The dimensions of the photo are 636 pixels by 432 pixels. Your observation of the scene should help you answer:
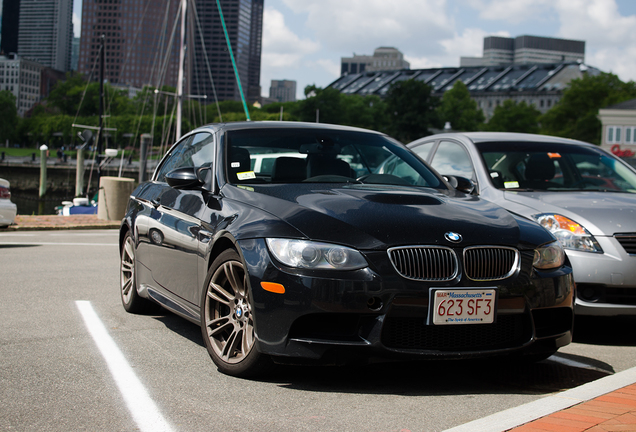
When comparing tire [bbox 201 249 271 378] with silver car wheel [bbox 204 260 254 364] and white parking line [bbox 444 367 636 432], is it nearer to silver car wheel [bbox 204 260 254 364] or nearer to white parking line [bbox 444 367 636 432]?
silver car wheel [bbox 204 260 254 364]

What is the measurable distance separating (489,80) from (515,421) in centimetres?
14725

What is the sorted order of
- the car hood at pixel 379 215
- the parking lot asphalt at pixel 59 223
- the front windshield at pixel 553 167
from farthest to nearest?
the parking lot asphalt at pixel 59 223, the front windshield at pixel 553 167, the car hood at pixel 379 215

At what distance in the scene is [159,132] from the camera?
114 metres

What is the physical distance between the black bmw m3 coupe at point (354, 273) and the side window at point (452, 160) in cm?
263

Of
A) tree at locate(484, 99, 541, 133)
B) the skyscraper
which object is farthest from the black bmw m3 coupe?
the skyscraper

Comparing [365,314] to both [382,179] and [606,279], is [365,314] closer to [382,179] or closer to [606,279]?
[382,179]

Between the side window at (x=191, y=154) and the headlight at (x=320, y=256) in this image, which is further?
the side window at (x=191, y=154)

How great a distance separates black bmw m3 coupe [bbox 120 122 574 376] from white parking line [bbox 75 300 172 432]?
0.47 metres

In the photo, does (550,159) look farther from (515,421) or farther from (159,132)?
(159,132)

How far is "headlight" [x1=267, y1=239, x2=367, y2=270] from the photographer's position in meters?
3.65

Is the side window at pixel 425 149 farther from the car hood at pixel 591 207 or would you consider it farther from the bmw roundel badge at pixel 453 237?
the bmw roundel badge at pixel 453 237

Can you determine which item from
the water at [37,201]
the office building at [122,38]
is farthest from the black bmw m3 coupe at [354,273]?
the office building at [122,38]

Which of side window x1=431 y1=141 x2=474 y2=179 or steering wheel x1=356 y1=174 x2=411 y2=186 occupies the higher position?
side window x1=431 y1=141 x2=474 y2=179

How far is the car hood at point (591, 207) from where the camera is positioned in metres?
5.62
